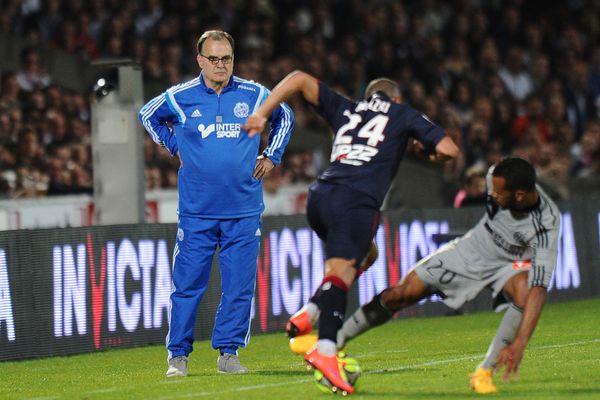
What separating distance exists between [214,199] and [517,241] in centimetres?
212

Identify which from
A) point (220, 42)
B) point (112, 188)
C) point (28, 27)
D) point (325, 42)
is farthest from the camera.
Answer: point (325, 42)

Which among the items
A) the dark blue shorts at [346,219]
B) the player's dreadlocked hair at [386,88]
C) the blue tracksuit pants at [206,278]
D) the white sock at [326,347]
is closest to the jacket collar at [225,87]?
the blue tracksuit pants at [206,278]

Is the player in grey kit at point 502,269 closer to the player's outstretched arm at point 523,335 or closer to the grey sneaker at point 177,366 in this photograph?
the player's outstretched arm at point 523,335

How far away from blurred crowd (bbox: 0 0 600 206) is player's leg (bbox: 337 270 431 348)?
5.95 meters

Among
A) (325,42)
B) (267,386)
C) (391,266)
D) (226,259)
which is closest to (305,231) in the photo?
(391,266)

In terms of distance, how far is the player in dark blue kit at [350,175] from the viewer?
8.36 meters

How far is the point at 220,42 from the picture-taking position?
953 centimetres

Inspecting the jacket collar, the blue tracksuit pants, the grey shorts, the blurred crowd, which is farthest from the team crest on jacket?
the blurred crowd

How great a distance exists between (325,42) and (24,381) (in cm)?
1155

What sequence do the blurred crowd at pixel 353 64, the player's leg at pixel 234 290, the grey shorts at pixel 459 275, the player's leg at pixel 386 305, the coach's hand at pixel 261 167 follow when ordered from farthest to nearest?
the blurred crowd at pixel 353 64
the coach's hand at pixel 261 167
the player's leg at pixel 234 290
the player's leg at pixel 386 305
the grey shorts at pixel 459 275

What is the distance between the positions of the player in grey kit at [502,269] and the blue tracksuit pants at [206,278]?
105 centimetres

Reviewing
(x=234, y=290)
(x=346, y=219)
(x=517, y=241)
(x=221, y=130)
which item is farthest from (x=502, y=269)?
(x=221, y=130)

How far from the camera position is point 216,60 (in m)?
9.59

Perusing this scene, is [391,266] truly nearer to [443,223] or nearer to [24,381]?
[443,223]
